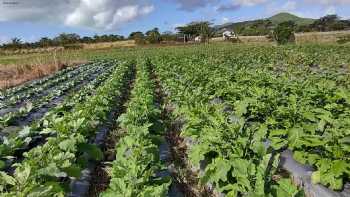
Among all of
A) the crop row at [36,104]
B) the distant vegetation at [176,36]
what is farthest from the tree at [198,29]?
the crop row at [36,104]

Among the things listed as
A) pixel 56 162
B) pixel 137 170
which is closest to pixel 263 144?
pixel 137 170

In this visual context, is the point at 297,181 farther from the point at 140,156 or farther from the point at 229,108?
the point at 229,108

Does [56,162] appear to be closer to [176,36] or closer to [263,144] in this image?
[263,144]

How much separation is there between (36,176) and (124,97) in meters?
8.52

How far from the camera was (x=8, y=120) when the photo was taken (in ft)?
27.3

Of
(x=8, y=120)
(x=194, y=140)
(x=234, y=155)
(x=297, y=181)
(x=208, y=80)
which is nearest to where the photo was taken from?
(x=234, y=155)

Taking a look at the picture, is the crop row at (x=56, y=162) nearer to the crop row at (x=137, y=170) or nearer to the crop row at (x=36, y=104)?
the crop row at (x=137, y=170)

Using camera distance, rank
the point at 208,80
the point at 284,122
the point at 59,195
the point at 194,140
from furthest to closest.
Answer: the point at 208,80 → the point at 194,140 → the point at 284,122 → the point at 59,195

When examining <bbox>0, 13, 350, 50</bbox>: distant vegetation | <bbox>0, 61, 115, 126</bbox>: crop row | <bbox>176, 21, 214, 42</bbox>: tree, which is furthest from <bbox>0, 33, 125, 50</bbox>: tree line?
<bbox>0, 61, 115, 126</bbox>: crop row

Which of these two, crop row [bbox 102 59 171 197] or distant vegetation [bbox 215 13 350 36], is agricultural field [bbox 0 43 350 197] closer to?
crop row [bbox 102 59 171 197]

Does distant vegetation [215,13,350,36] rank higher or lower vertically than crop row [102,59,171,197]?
lower

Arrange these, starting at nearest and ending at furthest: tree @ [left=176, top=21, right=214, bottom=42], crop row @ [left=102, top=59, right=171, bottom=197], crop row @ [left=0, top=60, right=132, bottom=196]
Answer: crop row @ [left=102, top=59, right=171, bottom=197] → crop row @ [left=0, top=60, right=132, bottom=196] → tree @ [left=176, top=21, right=214, bottom=42]

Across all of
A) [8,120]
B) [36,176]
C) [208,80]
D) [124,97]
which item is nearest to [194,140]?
[36,176]

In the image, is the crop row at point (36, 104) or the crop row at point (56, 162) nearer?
the crop row at point (56, 162)
